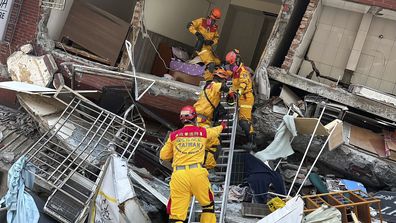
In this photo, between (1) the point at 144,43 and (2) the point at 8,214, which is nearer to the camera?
(2) the point at 8,214

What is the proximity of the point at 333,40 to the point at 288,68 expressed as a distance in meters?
1.17

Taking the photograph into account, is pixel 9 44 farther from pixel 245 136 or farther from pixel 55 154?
pixel 245 136

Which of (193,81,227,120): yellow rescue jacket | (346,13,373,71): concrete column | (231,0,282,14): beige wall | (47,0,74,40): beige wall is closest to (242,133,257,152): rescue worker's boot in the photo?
(193,81,227,120): yellow rescue jacket

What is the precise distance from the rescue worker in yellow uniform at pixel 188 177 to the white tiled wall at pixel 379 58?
4.05m

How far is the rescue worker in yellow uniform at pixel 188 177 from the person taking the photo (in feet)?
17.2

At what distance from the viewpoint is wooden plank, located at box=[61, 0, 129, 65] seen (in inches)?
352

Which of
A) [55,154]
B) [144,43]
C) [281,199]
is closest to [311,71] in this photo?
[281,199]

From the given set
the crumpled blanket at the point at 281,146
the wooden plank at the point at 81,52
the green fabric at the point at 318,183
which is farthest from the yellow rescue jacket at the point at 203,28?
the green fabric at the point at 318,183

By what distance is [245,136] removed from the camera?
7332 mm

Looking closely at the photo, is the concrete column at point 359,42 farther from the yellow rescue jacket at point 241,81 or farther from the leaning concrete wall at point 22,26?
the leaning concrete wall at point 22,26

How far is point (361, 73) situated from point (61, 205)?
19.2 feet

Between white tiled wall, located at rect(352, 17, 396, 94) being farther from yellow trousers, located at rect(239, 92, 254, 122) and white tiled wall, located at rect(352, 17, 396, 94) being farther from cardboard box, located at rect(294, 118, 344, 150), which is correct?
yellow trousers, located at rect(239, 92, 254, 122)

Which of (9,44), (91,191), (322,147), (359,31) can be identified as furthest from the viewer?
(9,44)

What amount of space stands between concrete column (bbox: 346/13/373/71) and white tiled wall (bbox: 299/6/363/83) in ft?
0.37
